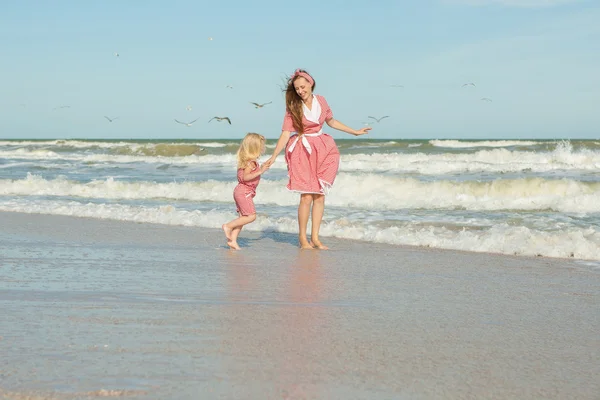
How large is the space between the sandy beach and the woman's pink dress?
33.2 inches

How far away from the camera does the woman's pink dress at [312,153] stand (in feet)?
21.6

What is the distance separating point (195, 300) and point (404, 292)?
125cm

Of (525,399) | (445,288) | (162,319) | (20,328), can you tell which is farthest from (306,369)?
(445,288)

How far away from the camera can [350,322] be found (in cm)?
348

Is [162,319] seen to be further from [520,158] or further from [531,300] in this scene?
[520,158]

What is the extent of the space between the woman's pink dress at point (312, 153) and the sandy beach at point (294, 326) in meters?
0.84

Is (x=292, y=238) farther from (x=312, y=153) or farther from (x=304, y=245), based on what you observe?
(x=312, y=153)

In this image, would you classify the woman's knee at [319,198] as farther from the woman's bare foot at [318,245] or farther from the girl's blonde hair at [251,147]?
the girl's blonde hair at [251,147]

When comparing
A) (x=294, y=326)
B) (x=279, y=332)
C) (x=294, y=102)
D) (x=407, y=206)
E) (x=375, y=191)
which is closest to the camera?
(x=279, y=332)

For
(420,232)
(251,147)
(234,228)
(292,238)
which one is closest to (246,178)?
(251,147)

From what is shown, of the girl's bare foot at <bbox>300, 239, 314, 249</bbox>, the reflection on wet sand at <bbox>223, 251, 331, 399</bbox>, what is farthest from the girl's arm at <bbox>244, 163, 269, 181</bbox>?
the reflection on wet sand at <bbox>223, 251, 331, 399</bbox>

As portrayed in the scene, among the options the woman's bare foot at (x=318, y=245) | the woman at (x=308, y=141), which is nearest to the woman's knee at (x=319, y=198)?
the woman at (x=308, y=141)

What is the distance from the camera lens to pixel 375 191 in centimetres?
1416

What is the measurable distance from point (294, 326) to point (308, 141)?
135 inches
